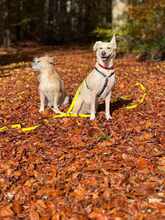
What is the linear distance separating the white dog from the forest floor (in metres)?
0.24

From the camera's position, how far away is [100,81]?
7023 mm

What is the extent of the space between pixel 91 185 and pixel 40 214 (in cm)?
75

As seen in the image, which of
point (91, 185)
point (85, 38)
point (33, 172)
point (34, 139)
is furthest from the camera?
point (85, 38)

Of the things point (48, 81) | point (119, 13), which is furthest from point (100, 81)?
point (119, 13)

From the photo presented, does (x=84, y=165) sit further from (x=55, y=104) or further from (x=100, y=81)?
(x=55, y=104)

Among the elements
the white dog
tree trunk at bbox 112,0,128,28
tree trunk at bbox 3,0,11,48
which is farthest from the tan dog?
tree trunk at bbox 3,0,11,48

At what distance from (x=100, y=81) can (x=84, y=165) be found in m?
1.57

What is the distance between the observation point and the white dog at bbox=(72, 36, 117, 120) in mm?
6848

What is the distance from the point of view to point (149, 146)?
640 centimetres

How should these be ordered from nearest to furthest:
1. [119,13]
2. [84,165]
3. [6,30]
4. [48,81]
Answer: [84,165] < [48,81] < [119,13] < [6,30]

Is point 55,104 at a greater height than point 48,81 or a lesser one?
lesser

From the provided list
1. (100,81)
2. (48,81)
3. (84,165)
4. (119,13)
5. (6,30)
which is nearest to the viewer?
(84,165)

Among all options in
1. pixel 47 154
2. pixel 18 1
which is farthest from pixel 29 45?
pixel 47 154

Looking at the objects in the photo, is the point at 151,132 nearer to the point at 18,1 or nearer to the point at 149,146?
the point at 149,146
